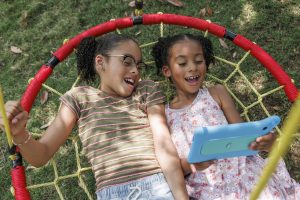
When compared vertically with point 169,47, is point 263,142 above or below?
below

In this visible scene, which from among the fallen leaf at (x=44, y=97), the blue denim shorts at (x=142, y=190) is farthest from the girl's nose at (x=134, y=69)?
the fallen leaf at (x=44, y=97)

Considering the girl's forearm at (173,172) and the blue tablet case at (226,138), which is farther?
the girl's forearm at (173,172)

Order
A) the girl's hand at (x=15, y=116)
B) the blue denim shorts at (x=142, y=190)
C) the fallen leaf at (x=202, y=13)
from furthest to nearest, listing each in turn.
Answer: the fallen leaf at (x=202, y=13) → the blue denim shorts at (x=142, y=190) → the girl's hand at (x=15, y=116)

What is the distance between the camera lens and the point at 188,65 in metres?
2.37

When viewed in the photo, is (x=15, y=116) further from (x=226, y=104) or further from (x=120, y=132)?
(x=226, y=104)

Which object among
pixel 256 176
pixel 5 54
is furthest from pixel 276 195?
pixel 5 54

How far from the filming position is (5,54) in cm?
343

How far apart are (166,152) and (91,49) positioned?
0.90 meters

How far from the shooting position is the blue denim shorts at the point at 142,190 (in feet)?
6.75

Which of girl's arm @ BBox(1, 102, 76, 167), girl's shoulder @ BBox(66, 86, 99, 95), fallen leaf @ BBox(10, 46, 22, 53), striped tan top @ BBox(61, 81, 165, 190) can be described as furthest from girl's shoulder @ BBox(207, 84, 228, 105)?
fallen leaf @ BBox(10, 46, 22, 53)

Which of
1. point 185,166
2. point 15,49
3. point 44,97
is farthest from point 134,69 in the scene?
point 15,49

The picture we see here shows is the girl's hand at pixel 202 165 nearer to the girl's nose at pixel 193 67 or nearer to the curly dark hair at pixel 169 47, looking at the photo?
the girl's nose at pixel 193 67

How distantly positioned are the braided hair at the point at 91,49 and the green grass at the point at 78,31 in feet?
1.75

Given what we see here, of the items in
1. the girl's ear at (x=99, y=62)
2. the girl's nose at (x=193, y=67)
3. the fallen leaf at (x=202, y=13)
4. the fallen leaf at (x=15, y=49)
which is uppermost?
the fallen leaf at (x=202, y=13)
